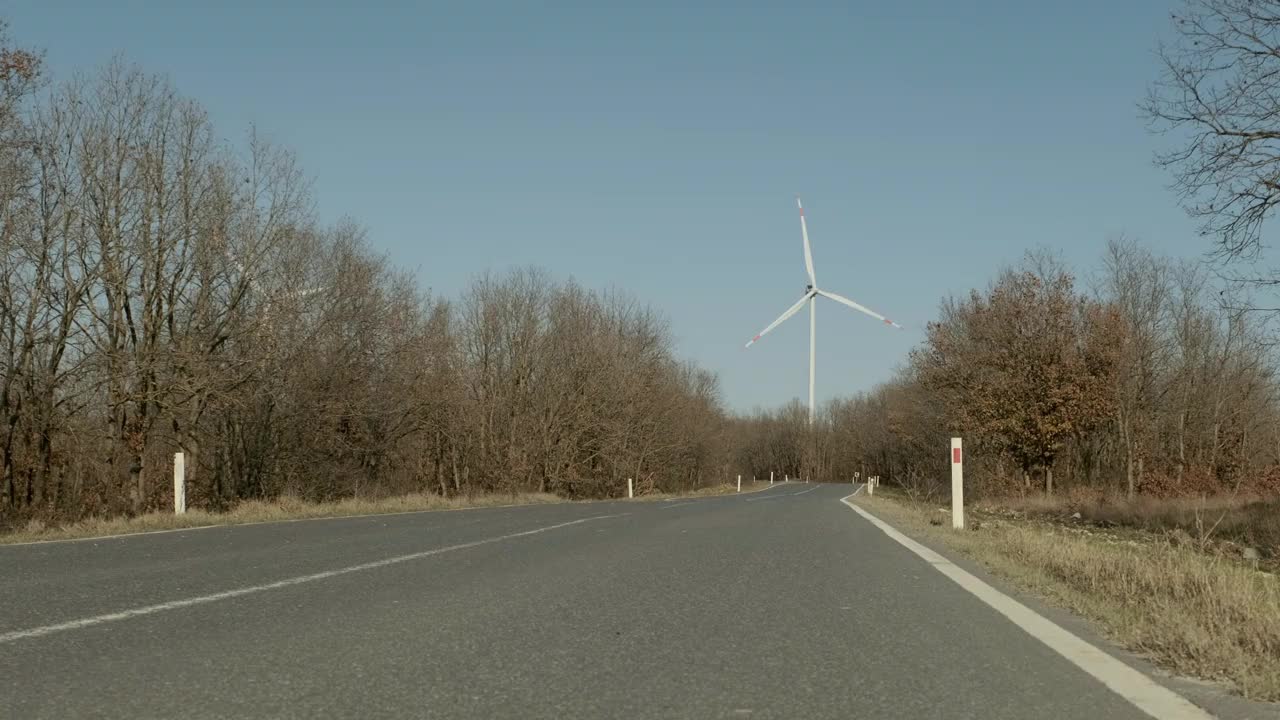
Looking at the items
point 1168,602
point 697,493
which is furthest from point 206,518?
point 697,493

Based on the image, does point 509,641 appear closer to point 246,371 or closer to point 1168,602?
point 1168,602

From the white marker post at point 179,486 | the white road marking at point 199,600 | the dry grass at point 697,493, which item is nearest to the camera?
the white road marking at point 199,600

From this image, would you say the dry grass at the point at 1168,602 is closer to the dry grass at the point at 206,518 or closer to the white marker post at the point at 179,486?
the dry grass at the point at 206,518

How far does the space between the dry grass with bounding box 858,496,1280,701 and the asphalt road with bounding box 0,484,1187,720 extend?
0.61 m

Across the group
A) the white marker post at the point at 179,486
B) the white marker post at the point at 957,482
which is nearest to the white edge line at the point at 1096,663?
the white marker post at the point at 957,482

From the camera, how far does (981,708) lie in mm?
3713

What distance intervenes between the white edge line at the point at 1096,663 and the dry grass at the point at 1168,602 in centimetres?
27

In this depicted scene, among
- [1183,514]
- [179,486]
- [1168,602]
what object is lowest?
[1183,514]

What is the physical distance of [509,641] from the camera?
194 inches

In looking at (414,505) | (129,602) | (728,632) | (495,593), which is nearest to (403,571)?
(495,593)

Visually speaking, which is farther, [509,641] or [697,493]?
[697,493]

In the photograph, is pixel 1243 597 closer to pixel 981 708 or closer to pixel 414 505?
pixel 981 708

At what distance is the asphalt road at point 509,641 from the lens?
3676 mm

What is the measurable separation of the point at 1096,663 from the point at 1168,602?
2080 mm
